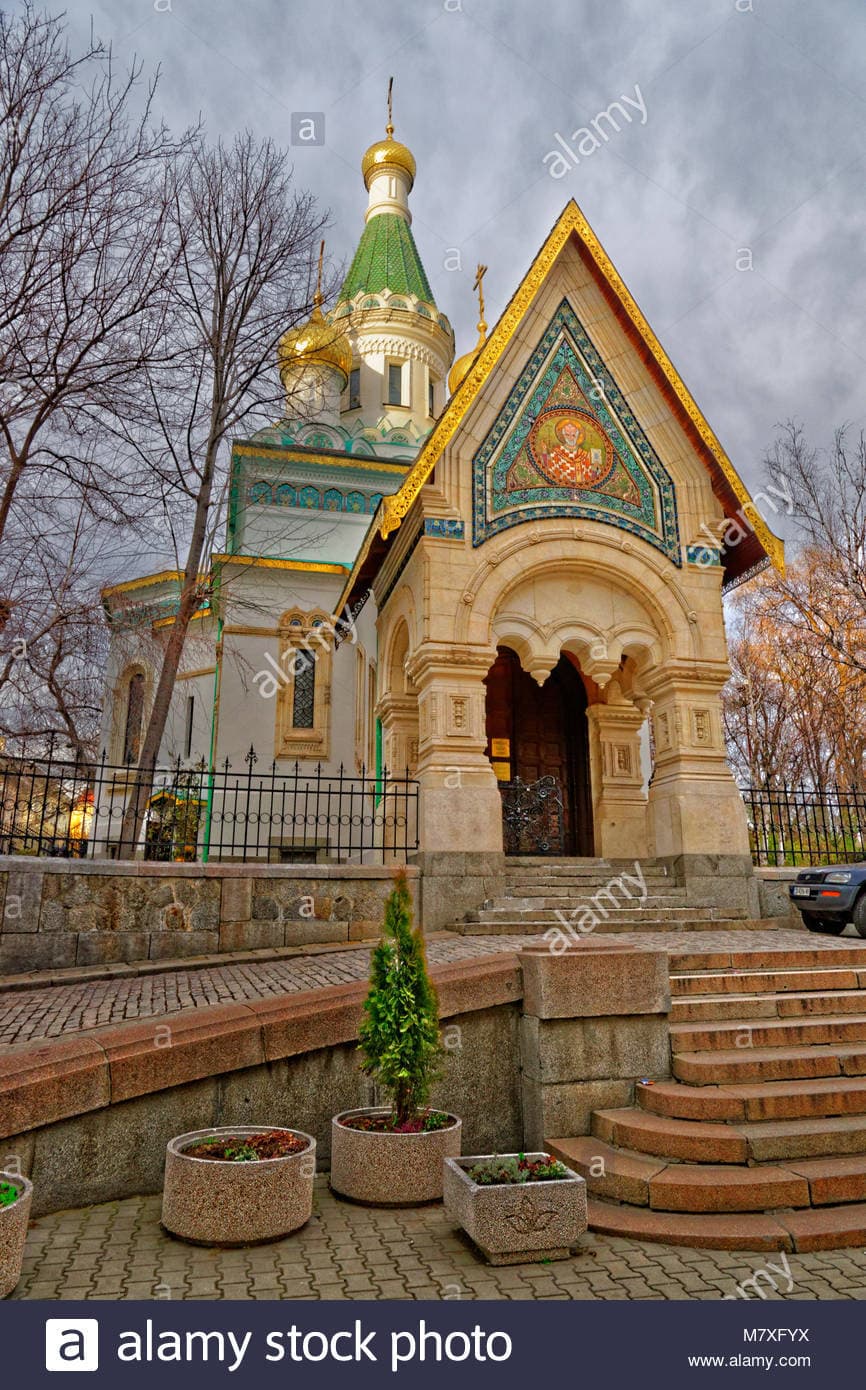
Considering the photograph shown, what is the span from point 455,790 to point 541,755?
4189 millimetres

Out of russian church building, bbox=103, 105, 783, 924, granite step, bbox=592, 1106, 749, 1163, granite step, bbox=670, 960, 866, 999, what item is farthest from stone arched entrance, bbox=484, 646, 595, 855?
granite step, bbox=592, 1106, 749, 1163

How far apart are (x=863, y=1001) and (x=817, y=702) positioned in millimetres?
23228

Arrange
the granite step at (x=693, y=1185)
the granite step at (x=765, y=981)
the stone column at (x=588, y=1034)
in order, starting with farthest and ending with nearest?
the granite step at (x=765, y=981)
the stone column at (x=588, y=1034)
the granite step at (x=693, y=1185)

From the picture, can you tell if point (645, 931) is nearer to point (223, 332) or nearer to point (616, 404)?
point (616, 404)

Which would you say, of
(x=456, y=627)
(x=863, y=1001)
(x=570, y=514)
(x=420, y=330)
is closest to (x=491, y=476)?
(x=570, y=514)

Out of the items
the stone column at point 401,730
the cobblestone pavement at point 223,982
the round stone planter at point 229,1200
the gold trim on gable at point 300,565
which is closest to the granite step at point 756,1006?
the cobblestone pavement at point 223,982

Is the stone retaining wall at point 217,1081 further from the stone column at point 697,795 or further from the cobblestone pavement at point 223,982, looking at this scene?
the stone column at point 697,795

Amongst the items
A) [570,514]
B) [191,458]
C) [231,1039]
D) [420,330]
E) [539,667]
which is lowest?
[231,1039]

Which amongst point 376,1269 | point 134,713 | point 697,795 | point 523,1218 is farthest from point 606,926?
point 134,713

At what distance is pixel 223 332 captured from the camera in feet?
51.2

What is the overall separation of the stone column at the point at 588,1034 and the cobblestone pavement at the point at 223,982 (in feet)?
5.08

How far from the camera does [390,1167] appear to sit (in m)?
5.56

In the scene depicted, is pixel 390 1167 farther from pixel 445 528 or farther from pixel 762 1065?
pixel 445 528

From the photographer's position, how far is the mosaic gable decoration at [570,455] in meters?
13.5
